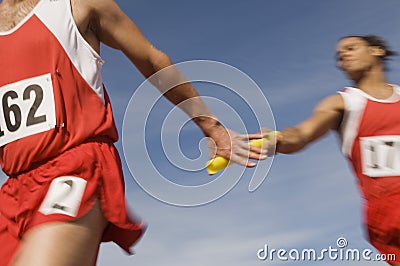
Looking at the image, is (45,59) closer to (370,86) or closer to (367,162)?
(367,162)

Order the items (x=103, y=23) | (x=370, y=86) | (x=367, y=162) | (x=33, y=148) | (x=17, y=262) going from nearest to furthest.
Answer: (x=17, y=262) < (x=33, y=148) < (x=103, y=23) < (x=367, y=162) < (x=370, y=86)

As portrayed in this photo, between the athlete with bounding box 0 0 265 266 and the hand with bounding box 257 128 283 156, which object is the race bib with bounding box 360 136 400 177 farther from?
the athlete with bounding box 0 0 265 266


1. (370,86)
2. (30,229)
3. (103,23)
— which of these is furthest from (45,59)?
(370,86)

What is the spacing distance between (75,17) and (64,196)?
84cm

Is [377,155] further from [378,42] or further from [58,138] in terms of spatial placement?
[58,138]

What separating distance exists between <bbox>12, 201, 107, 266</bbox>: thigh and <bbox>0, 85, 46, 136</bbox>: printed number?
0.47 m

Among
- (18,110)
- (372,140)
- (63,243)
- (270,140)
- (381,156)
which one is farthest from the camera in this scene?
(372,140)

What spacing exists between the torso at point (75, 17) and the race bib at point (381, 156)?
2610mm

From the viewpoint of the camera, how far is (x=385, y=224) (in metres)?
4.60

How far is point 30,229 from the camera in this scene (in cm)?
258

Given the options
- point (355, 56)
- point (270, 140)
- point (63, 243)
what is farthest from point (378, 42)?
point (63, 243)

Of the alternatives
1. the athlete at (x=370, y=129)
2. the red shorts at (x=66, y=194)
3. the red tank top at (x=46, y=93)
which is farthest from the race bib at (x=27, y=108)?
the athlete at (x=370, y=129)

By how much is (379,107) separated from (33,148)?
3.15 m

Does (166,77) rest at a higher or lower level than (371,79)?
higher
